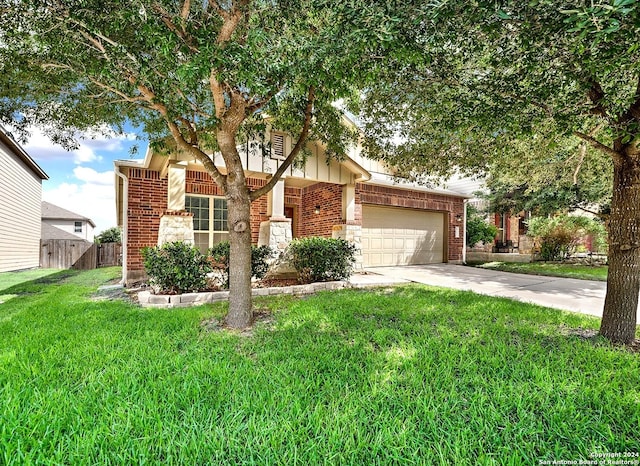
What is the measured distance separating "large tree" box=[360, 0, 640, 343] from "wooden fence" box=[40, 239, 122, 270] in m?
16.0

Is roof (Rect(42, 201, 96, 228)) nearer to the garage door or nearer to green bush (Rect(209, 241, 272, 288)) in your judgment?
green bush (Rect(209, 241, 272, 288))

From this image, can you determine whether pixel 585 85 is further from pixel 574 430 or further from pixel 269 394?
pixel 269 394

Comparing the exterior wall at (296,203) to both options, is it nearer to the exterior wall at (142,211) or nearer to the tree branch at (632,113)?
the exterior wall at (142,211)

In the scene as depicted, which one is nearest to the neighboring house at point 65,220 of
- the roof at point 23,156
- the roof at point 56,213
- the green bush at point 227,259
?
the roof at point 56,213

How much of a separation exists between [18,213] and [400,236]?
16.3 meters

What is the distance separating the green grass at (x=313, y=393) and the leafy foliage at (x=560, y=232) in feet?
33.3

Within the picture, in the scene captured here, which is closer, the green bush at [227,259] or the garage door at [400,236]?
the green bush at [227,259]

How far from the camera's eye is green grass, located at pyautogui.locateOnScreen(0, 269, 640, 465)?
180 cm

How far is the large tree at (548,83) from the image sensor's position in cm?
262

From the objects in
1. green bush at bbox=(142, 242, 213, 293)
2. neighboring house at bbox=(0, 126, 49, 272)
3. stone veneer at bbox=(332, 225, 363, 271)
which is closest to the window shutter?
stone veneer at bbox=(332, 225, 363, 271)

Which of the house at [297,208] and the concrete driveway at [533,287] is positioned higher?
the house at [297,208]

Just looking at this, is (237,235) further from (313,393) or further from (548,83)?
(548,83)

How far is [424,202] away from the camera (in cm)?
1204

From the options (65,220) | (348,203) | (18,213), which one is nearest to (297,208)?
(348,203)
